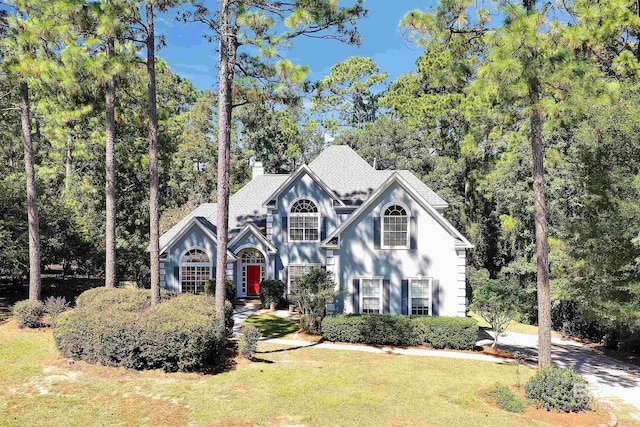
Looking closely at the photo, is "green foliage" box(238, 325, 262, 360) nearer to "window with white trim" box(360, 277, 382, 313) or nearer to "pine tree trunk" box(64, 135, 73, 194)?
"window with white trim" box(360, 277, 382, 313)

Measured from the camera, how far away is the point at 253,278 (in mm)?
26781

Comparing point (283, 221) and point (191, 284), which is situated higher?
point (283, 221)

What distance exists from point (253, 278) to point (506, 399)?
18.2 meters

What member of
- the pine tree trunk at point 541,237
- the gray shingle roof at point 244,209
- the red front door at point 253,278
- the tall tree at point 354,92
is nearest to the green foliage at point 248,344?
the pine tree trunk at point 541,237

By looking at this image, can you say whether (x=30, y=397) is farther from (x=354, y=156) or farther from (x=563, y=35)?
(x=354, y=156)

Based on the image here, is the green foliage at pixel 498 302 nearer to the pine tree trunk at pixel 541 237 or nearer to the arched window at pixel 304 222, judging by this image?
the pine tree trunk at pixel 541 237

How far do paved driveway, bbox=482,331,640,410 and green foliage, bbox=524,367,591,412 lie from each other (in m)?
1.94

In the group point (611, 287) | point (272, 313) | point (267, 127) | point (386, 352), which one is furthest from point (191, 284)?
point (267, 127)

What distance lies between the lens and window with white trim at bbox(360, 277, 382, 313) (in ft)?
64.2

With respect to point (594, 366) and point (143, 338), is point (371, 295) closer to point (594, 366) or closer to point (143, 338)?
point (594, 366)

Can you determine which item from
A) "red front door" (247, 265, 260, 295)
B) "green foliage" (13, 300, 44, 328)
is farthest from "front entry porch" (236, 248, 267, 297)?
"green foliage" (13, 300, 44, 328)

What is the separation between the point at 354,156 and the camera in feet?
90.6

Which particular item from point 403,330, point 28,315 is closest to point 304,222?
point 403,330

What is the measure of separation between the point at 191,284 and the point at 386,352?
45.5ft
